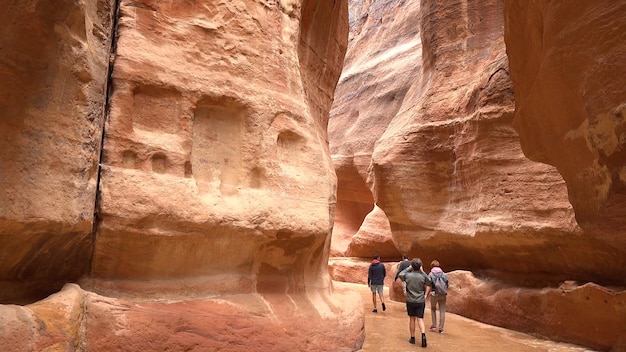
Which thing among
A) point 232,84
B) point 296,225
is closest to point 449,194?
point 296,225

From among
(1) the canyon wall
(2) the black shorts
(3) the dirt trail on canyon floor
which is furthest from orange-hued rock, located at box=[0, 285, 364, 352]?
(1) the canyon wall

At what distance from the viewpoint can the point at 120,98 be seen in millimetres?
4016

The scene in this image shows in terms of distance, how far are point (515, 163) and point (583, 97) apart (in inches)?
176

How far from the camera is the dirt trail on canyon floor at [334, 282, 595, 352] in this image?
5680 millimetres

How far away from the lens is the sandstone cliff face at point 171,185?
10.2 ft

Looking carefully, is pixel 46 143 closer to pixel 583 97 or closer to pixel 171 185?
pixel 171 185

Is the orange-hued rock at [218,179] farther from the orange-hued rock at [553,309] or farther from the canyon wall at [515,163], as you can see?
the orange-hued rock at [553,309]

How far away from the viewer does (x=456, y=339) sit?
6.25 metres

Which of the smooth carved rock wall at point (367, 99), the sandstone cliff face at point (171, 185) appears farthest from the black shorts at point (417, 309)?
the smooth carved rock wall at point (367, 99)

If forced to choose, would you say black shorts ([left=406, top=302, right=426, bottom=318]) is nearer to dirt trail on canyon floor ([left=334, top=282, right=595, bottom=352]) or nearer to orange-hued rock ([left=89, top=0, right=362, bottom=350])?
dirt trail on canyon floor ([left=334, top=282, right=595, bottom=352])

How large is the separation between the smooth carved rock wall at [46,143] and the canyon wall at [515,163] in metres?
3.58

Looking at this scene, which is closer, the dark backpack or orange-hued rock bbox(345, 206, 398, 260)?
the dark backpack

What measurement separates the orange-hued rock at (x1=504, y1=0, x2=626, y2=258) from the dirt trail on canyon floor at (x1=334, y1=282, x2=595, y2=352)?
2.71m

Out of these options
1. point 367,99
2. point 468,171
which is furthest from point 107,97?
point 367,99
